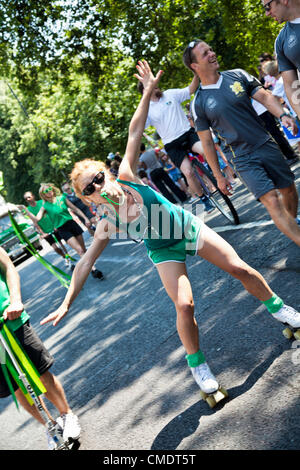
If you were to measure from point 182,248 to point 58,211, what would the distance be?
746cm

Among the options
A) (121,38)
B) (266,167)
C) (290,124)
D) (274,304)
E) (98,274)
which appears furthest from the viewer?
(121,38)

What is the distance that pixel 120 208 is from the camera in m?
3.52

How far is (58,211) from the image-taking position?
35.0ft

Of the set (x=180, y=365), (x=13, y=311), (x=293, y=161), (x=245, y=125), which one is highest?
(x=245, y=125)

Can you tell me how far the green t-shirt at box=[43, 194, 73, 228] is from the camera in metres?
10.6

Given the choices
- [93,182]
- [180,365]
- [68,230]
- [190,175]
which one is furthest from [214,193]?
[93,182]

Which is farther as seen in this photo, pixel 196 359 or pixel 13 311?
pixel 13 311

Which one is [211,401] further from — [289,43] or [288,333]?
[289,43]

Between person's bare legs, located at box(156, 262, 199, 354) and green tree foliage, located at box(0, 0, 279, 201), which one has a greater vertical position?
green tree foliage, located at box(0, 0, 279, 201)

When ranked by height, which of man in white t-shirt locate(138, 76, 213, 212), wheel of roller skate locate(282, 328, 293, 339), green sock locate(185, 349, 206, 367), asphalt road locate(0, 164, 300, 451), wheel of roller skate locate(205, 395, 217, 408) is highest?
man in white t-shirt locate(138, 76, 213, 212)

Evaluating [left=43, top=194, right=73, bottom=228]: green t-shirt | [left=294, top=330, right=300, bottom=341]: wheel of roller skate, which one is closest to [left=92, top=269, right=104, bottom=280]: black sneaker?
[left=43, top=194, right=73, bottom=228]: green t-shirt

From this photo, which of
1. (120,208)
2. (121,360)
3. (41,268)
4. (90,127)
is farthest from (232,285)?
(90,127)

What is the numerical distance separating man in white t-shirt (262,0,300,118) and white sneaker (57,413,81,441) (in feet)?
9.99

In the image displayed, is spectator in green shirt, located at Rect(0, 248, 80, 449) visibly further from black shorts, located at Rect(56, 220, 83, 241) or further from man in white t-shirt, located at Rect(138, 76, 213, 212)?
black shorts, located at Rect(56, 220, 83, 241)
